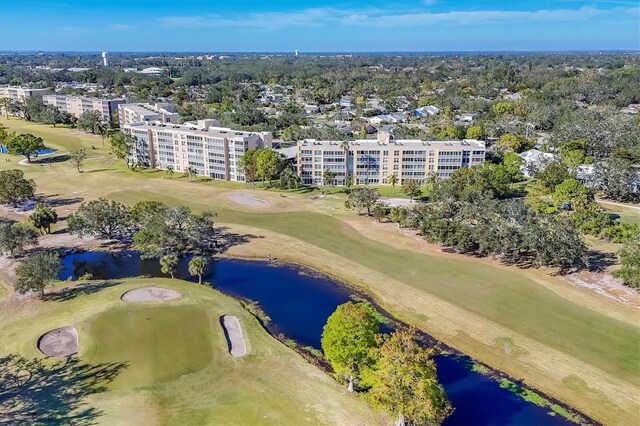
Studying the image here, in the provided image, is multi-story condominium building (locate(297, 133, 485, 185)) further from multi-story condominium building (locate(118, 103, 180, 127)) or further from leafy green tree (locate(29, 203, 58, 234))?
multi-story condominium building (locate(118, 103, 180, 127))

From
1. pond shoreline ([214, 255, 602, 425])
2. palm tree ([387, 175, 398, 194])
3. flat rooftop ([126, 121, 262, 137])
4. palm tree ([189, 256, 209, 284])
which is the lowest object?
pond shoreline ([214, 255, 602, 425])

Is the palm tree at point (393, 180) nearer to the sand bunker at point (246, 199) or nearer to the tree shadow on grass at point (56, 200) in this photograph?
the sand bunker at point (246, 199)

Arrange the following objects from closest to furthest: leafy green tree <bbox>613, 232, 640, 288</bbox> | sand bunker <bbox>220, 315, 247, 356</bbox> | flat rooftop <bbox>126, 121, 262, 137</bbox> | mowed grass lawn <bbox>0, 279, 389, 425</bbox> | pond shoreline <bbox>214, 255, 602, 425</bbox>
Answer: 1. mowed grass lawn <bbox>0, 279, 389, 425</bbox>
2. pond shoreline <bbox>214, 255, 602, 425</bbox>
3. sand bunker <bbox>220, 315, 247, 356</bbox>
4. leafy green tree <bbox>613, 232, 640, 288</bbox>
5. flat rooftop <bbox>126, 121, 262, 137</bbox>

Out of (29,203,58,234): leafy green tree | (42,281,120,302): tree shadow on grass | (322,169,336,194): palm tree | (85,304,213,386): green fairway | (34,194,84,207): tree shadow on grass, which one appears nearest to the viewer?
(85,304,213,386): green fairway

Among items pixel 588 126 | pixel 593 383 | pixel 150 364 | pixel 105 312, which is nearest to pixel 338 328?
pixel 150 364

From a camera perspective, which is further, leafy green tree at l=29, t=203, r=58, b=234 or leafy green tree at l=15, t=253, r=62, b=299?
leafy green tree at l=29, t=203, r=58, b=234

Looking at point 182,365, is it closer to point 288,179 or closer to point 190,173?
point 288,179

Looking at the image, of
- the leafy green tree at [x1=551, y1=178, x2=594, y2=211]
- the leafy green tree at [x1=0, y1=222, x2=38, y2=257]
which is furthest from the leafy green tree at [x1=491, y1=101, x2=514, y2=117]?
the leafy green tree at [x1=0, y1=222, x2=38, y2=257]
